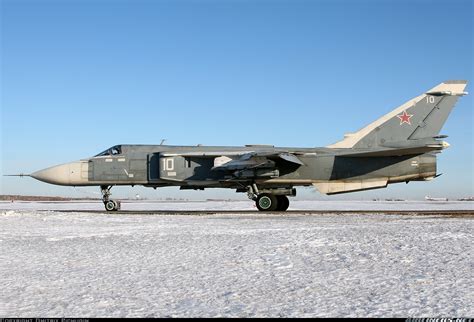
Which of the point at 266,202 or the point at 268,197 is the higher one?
the point at 268,197

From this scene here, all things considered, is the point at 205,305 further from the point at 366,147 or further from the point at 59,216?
the point at 366,147

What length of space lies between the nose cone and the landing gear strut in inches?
41.6

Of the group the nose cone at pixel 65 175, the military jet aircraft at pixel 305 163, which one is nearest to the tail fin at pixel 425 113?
the military jet aircraft at pixel 305 163

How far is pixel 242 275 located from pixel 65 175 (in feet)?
67.4

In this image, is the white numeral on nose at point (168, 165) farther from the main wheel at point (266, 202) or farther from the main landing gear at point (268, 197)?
the main wheel at point (266, 202)

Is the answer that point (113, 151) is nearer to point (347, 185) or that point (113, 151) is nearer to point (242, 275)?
point (347, 185)

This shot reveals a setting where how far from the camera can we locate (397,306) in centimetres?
445

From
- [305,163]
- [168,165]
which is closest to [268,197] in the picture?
[305,163]

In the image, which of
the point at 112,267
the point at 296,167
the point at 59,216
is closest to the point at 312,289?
the point at 112,267

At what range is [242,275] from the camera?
6020 mm

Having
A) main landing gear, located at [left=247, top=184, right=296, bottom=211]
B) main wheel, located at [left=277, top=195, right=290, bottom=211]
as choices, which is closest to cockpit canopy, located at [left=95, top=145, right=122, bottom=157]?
main landing gear, located at [left=247, top=184, right=296, bottom=211]

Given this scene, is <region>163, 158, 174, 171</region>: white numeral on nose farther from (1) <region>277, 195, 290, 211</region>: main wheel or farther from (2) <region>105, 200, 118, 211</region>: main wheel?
(1) <region>277, 195, 290, 211</region>: main wheel

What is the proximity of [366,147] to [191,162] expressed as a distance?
27.8 feet

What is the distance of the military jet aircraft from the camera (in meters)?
22.4
